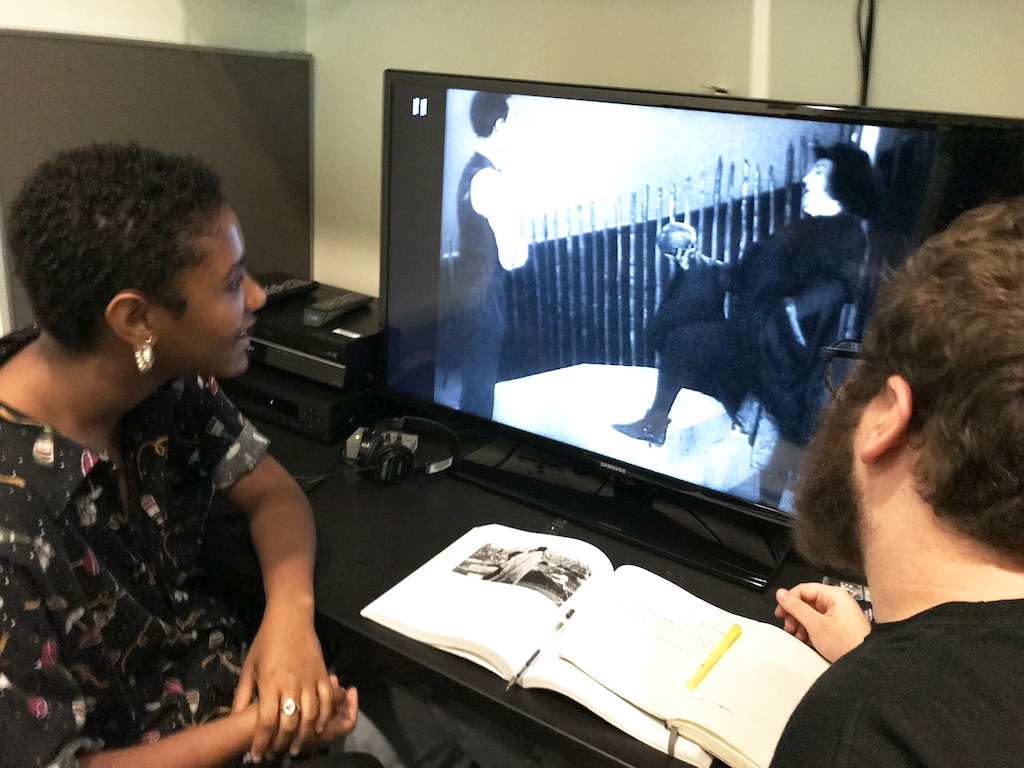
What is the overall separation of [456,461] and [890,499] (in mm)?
870

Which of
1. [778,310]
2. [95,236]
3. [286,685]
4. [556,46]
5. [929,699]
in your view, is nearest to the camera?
[929,699]

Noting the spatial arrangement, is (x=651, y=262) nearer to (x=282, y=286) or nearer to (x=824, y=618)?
(x=824, y=618)

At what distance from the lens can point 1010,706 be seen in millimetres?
526

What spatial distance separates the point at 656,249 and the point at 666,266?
0.09ft

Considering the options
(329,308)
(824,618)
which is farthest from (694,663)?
(329,308)

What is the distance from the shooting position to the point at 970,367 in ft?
2.01

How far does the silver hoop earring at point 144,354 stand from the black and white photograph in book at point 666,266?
22.1 inches

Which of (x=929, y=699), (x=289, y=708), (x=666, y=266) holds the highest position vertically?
(x=666, y=266)

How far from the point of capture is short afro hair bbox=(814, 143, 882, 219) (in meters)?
0.99

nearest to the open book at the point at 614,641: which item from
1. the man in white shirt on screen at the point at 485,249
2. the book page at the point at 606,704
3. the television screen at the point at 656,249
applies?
the book page at the point at 606,704

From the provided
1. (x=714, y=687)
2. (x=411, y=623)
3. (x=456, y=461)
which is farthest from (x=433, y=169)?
(x=714, y=687)

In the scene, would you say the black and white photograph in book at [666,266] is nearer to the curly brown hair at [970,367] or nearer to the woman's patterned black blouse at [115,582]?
the curly brown hair at [970,367]

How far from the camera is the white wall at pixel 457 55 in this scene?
1338mm

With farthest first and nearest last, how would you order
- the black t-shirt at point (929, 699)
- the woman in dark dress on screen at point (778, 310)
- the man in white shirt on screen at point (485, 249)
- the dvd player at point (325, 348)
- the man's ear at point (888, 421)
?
the dvd player at point (325, 348) → the man in white shirt on screen at point (485, 249) → the woman in dark dress on screen at point (778, 310) → the man's ear at point (888, 421) → the black t-shirt at point (929, 699)
